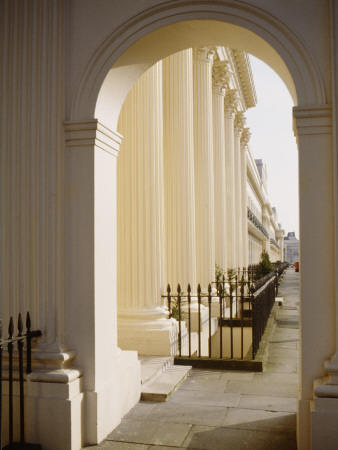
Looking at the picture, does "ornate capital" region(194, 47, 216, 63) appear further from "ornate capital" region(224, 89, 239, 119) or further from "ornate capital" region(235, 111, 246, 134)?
"ornate capital" region(235, 111, 246, 134)

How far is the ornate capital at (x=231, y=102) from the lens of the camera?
71.6ft

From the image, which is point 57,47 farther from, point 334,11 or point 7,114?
point 334,11

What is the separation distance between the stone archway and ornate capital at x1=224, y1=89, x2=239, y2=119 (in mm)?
16665

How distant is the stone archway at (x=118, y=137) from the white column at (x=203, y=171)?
8251mm

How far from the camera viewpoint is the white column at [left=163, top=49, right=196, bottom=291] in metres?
11.0

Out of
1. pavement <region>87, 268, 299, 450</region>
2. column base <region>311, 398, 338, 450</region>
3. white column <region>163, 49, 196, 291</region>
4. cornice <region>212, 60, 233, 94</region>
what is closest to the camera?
column base <region>311, 398, 338, 450</region>

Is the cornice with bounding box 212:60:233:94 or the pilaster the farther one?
the cornice with bounding box 212:60:233:94

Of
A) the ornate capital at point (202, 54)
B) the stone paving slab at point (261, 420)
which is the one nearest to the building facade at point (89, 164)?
the stone paving slab at point (261, 420)

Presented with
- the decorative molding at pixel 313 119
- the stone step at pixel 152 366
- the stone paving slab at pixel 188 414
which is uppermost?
the decorative molding at pixel 313 119

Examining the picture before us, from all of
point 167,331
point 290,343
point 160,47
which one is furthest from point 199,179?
point 160,47

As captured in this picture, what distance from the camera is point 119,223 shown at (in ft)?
28.2

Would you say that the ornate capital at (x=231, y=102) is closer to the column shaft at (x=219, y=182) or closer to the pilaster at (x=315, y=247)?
the column shaft at (x=219, y=182)

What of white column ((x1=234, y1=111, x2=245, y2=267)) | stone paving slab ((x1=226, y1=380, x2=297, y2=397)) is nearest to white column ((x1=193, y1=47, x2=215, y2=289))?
stone paving slab ((x1=226, y1=380, x2=297, y2=397))

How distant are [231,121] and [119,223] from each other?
593 inches
